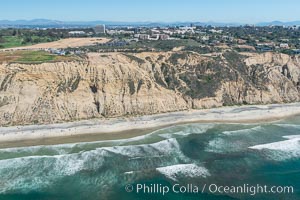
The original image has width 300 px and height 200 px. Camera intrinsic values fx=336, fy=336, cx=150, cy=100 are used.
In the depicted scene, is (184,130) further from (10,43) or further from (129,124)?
(10,43)

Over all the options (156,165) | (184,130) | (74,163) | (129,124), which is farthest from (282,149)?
(74,163)

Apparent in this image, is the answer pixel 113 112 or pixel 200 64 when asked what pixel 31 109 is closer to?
pixel 113 112

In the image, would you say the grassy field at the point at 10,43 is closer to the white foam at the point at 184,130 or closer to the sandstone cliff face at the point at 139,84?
the sandstone cliff face at the point at 139,84

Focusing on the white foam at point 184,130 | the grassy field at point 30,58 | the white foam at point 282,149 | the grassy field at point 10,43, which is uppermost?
the grassy field at point 10,43

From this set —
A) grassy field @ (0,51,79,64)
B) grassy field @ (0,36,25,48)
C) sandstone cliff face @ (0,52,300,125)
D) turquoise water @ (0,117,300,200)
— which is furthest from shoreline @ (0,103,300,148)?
grassy field @ (0,36,25,48)

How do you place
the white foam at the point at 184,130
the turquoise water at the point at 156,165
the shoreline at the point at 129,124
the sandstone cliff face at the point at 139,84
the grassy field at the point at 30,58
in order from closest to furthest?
the turquoise water at the point at 156,165 → the shoreline at the point at 129,124 → the white foam at the point at 184,130 → the sandstone cliff face at the point at 139,84 → the grassy field at the point at 30,58

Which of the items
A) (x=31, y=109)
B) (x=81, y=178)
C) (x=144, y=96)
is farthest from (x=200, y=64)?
(x=81, y=178)

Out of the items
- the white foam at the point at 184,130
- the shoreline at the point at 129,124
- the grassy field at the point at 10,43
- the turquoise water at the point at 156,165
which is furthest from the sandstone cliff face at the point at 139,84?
the grassy field at the point at 10,43
